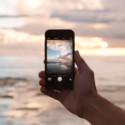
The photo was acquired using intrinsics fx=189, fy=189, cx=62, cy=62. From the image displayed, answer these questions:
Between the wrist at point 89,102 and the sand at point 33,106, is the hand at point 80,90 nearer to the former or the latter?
the wrist at point 89,102

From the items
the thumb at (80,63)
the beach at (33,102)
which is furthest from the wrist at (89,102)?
the beach at (33,102)

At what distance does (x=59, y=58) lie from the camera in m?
1.56

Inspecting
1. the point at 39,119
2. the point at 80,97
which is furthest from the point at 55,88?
the point at 39,119

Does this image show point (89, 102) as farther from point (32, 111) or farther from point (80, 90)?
point (32, 111)

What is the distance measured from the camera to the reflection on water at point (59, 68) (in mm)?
1556

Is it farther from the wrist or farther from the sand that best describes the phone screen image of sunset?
the sand

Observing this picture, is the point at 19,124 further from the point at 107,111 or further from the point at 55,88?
the point at 107,111

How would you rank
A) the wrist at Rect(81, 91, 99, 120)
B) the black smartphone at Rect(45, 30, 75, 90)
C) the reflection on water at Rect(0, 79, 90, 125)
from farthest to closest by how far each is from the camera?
1. the reflection on water at Rect(0, 79, 90, 125)
2. the black smartphone at Rect(45, 30, 75, 90)
3. the wrist at Rect(81, 91, 99, 120)

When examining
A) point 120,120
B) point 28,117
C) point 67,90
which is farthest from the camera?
point 28,117

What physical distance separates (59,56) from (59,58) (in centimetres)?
2

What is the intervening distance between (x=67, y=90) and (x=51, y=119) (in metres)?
2.51

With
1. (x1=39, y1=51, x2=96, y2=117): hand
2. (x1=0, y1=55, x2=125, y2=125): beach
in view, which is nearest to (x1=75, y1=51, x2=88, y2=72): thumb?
(x1=39, y1=51, x2=96, y2=117): hand

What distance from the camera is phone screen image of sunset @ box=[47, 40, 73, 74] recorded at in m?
1.55

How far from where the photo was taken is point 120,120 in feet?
3.83
